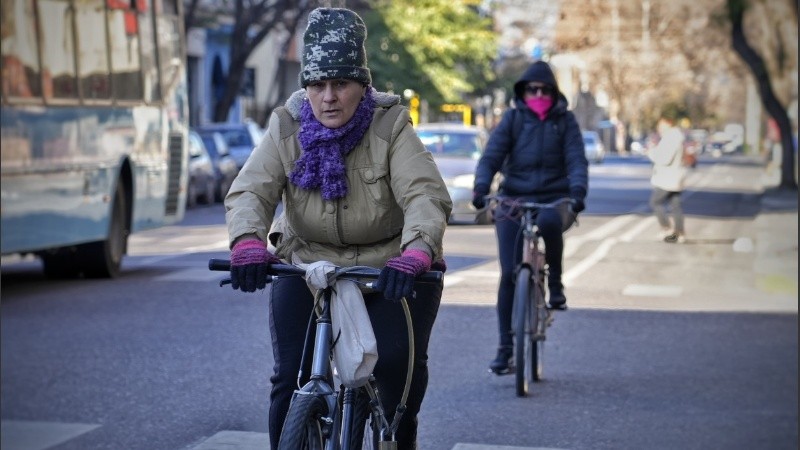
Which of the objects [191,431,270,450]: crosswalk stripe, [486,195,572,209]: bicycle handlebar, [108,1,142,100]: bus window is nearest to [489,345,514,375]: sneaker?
[486,195,572,209]: bicycle handlebar

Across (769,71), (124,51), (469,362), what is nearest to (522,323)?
(469,362)

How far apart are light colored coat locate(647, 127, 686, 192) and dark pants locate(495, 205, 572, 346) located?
46.0 ft

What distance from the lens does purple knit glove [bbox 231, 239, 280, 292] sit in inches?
191

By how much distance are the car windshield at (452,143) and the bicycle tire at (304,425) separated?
22.6 meters

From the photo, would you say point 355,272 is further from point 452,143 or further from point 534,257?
point 452,143

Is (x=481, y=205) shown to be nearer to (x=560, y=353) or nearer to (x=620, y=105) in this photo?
(x=560, y=353)

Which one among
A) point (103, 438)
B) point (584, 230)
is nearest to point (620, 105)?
point (584, 230)

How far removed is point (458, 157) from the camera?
27.2 meters

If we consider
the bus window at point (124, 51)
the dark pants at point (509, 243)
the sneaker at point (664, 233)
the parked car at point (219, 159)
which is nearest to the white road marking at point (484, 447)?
the dark pants at point (509, 243)

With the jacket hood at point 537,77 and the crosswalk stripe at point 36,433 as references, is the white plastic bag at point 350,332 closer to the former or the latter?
the crosswalk stripe at point 36,433

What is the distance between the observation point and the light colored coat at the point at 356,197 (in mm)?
5125

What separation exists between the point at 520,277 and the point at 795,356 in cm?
294

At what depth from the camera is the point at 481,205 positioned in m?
9.76

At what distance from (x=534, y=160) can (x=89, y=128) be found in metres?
7.74
